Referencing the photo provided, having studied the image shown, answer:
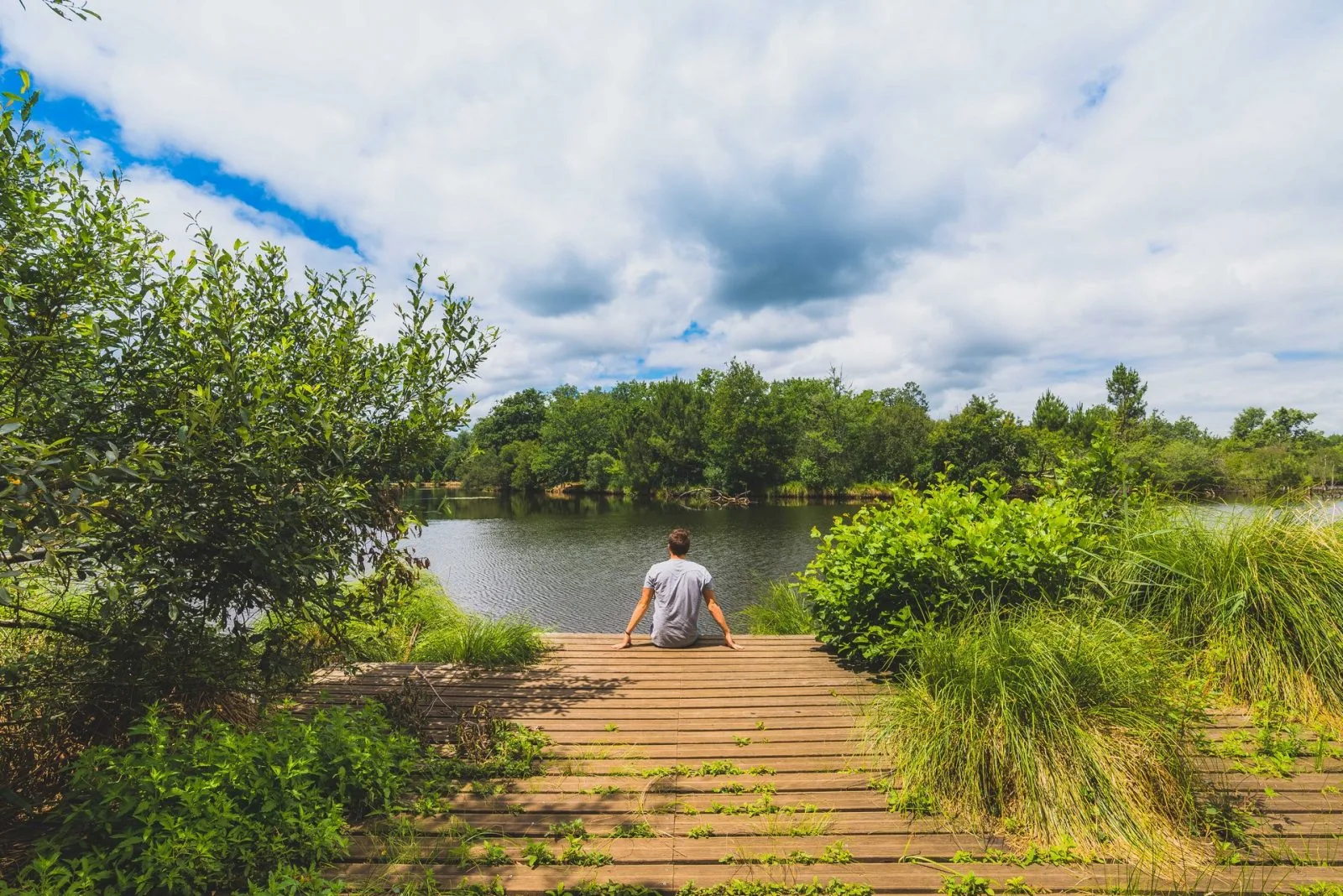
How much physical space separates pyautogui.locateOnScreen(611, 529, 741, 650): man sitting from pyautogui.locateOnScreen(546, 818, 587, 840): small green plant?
283 cm

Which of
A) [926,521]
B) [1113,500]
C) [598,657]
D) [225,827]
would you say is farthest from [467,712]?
[1113,500]

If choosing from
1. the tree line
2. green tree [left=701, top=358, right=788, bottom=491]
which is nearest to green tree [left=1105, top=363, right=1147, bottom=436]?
the tree line

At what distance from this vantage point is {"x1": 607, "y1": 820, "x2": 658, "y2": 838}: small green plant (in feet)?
10.3

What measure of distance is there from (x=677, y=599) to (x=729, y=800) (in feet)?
8.92

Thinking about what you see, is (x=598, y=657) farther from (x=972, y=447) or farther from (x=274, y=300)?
(x=972, y=447)

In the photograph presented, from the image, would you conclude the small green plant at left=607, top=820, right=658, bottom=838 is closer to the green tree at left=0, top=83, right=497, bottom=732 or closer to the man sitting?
the green tree at left=0, top=83, right=497, bottom=732

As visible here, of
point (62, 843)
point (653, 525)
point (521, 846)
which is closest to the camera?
point (62, 843)

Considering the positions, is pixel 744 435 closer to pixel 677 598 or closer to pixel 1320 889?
pixel 677 598

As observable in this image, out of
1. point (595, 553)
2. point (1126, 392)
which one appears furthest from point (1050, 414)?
point (595, 553)

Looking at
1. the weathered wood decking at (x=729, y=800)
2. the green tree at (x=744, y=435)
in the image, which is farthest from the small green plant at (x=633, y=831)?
the green tree at (x=744, y=435)

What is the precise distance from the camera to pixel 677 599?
20.1 feet

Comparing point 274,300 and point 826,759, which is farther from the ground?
point 274,300

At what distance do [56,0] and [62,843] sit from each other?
375cm

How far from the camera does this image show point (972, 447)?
42.5 metres
